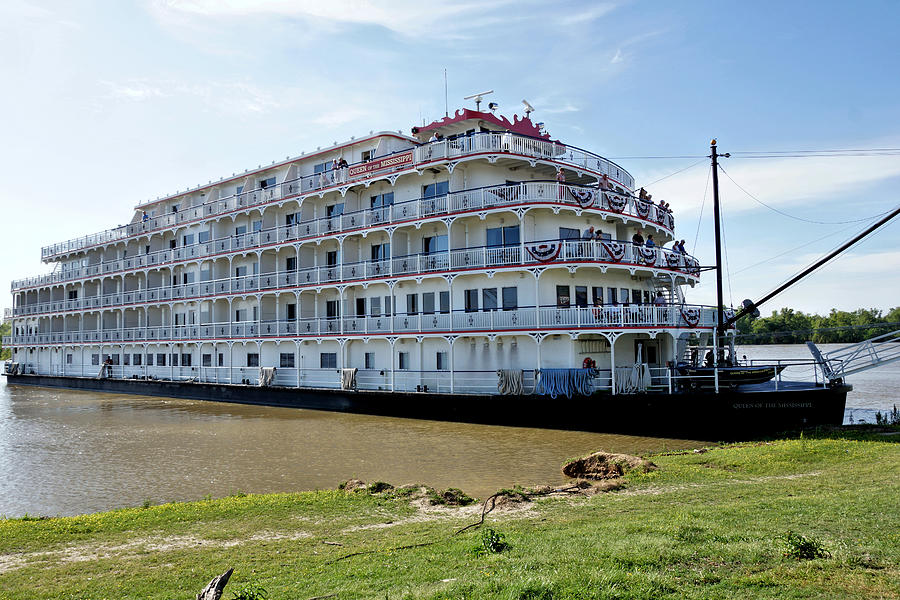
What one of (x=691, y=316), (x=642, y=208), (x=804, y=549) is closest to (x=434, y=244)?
(x=642, y=208)

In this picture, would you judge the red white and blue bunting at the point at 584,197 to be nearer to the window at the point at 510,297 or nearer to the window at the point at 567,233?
the window at the point at 567,233

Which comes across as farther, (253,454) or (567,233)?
(567,233)

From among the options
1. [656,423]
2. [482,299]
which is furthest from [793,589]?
[482,299]

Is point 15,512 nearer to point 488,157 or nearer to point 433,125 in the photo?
point 488,157

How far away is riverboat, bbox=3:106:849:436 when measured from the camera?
938 inches

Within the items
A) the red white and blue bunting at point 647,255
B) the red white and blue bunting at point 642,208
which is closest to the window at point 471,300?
the red white and blue bunting at point 647,255

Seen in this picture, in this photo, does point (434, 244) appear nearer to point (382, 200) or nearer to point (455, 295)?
point (455, 295)

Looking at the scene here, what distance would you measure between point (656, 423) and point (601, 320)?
13.6 feet

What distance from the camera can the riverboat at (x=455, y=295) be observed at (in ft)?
78.1

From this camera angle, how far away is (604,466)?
1457 cm

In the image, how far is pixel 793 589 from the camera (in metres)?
6.04

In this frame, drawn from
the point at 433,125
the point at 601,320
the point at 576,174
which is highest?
the point at 433,125

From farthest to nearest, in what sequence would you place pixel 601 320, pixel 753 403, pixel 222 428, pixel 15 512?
pixel 222 428
pixel 601 320
pixel 753 403
pixel 15 512

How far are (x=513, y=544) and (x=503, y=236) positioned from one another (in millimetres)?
20511
